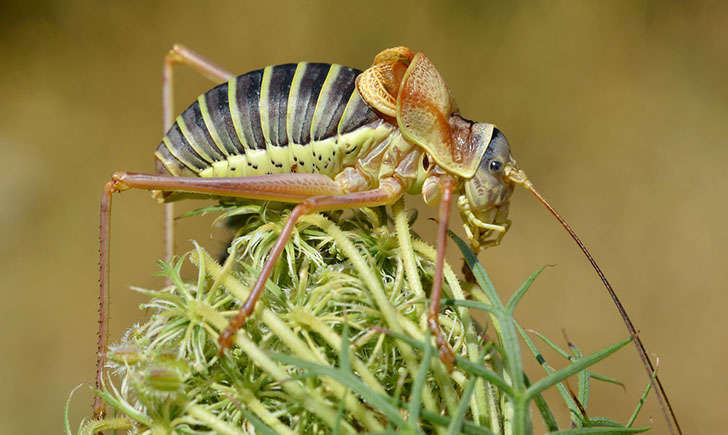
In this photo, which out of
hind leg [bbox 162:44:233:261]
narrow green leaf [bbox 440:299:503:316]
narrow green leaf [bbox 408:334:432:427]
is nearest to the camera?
narrow green leaf [bbox 408:334:432:427]

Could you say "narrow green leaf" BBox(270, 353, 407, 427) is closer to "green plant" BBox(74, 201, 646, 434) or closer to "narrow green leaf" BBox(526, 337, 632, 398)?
"green plant" BBox(74, 201, 646, 434)

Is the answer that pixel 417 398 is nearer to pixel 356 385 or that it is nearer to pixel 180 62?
pixel 356 385

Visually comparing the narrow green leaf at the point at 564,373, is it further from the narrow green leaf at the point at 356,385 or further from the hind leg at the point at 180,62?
the hind leg at the point at 180,62

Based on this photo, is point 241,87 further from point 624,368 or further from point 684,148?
point 684,148

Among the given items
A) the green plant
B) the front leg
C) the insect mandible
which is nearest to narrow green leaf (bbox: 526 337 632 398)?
the green plant

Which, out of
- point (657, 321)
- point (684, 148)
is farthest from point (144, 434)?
point (684, 148)

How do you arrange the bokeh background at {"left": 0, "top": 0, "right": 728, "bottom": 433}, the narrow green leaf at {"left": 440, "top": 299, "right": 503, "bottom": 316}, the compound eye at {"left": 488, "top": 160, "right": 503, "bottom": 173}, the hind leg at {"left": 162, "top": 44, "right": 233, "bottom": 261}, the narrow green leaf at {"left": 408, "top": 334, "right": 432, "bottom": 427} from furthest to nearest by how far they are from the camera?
1. the bokeh background at {"left": 0, "top": 0, "right": 728, "bottom": 433}
2. the hind leg at {"left": 162, "top": 44, "right": 233, "bottom": 261}
3. the compound eye at {"left": 488, "top": 160, "right": 503, "bottom": 173}
4. the narrow green leaf at {"left": 440, "top": 299, "right": 503, "bottom": 316}
5. the narrow green leaf at {"left": 408, "top": 334, "right": 432, "bottom": 427}
